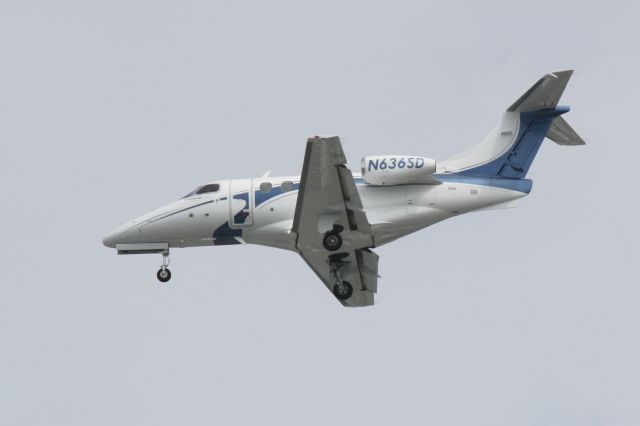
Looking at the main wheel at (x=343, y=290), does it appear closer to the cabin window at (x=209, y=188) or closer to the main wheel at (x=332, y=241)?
the main wheel at (x=332, y=241)

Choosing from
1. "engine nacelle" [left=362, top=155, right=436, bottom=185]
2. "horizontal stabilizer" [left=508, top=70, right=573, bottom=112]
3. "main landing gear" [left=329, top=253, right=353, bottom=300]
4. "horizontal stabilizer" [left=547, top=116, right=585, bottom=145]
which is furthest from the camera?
"main landing gear" [left=329, top=253, right=353, bottom=300]

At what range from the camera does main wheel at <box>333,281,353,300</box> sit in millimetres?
40072

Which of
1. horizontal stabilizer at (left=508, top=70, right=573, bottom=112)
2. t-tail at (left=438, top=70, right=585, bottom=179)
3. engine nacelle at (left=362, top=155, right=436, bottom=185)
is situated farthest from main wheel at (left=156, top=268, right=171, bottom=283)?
horizontal stabilizer at (left=508, top=70, right=573, bottom=112)

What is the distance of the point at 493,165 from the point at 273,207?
637 cm

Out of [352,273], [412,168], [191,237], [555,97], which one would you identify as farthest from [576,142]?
[191,237]

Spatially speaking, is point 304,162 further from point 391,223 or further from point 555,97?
point 555,97

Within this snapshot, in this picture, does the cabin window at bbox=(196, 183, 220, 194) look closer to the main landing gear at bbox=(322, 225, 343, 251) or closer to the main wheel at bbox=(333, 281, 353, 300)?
the main landing gear at bbox=(322, 225, 343, 251)

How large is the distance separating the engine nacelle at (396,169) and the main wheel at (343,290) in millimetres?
4035

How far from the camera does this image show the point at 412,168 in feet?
122

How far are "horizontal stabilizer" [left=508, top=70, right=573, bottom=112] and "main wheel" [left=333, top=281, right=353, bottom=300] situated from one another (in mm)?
7174

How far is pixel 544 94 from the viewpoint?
3694 cm

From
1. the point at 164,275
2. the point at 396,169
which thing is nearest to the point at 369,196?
the point at 396,169

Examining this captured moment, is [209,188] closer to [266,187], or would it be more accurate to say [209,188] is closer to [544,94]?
[266,187]

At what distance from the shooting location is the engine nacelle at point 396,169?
1458 inches
